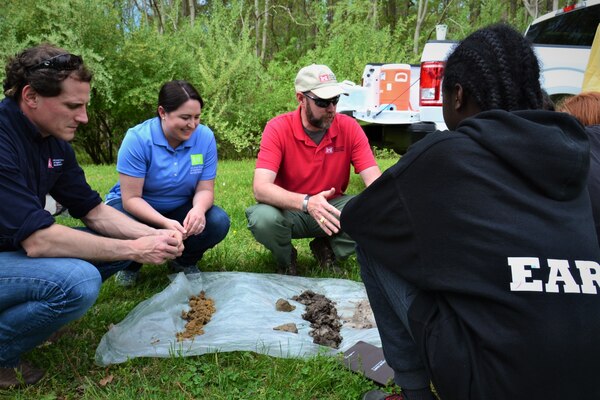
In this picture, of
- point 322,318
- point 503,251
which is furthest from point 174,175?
point 503,251

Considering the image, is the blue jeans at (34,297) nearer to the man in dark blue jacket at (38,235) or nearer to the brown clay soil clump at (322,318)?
the man in dark blue jacket at (38,235)

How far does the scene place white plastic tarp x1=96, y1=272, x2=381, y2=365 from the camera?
241 cm

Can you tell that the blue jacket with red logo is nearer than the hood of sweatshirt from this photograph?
No

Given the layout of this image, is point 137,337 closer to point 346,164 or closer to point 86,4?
point 346,164

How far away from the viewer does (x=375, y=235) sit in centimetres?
157

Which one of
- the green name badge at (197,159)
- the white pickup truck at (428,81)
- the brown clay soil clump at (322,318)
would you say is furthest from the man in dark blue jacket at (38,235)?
the white pickup truck at (428,81)

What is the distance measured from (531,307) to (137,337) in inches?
73.7

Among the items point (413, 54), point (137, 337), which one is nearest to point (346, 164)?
point (137, 337)

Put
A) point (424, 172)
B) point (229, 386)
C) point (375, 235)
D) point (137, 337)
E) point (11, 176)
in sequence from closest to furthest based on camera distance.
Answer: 1. point (424, 172)
2. point (375, 235)
3. point (11, 176)
4. point (229, 386)
5. point (137, 337)

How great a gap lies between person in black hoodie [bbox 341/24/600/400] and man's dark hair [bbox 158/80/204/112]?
6.58 ft

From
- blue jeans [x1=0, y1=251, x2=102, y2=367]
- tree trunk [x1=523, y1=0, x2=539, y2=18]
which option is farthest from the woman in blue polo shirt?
tree trunk [x1=523, y1=0, x2=539, y2=18]

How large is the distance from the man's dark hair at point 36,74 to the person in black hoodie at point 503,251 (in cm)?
149

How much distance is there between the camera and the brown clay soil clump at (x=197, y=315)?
2598 mm

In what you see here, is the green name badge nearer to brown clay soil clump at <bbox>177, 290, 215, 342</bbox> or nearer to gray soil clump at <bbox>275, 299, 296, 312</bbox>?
brown clay soil clump at <bbox>177, 290, 215, 342</bbox>
